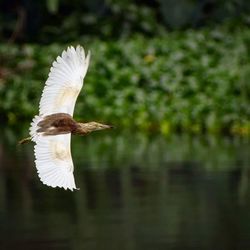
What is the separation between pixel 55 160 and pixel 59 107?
0.24 metres

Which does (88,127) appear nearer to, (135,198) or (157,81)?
(135,198)

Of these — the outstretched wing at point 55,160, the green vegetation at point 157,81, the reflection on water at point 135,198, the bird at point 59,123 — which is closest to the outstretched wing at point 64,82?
the bird at point 59,123

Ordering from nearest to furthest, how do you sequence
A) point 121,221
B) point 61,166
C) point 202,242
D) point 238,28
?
point 61,166, point 202,242, point 121,221, point 238,28

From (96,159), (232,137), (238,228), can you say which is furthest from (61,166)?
(232,137)

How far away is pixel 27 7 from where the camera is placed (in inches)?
819

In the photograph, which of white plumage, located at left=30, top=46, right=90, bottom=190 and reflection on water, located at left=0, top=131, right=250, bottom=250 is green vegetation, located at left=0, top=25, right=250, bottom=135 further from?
white plumage, located at left=30, top=46, right=90, bottom=190

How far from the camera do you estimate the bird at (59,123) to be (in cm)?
630

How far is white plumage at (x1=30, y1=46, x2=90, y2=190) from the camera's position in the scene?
6.41 metres

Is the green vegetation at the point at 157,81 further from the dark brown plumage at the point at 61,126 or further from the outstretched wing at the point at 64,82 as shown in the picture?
the dark brown plumage at the point at 61,126

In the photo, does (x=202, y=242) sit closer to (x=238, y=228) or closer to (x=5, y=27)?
(x=238, y=228)

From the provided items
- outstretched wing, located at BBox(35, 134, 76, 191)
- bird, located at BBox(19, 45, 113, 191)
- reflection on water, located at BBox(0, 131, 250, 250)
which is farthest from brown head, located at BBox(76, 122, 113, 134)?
reflection on water, located at BBox(0, 131, 250, 250)

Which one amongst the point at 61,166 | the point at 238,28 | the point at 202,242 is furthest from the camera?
the point at 238,28

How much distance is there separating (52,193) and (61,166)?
6.65 meters

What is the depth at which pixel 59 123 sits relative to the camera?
632 centimetres
